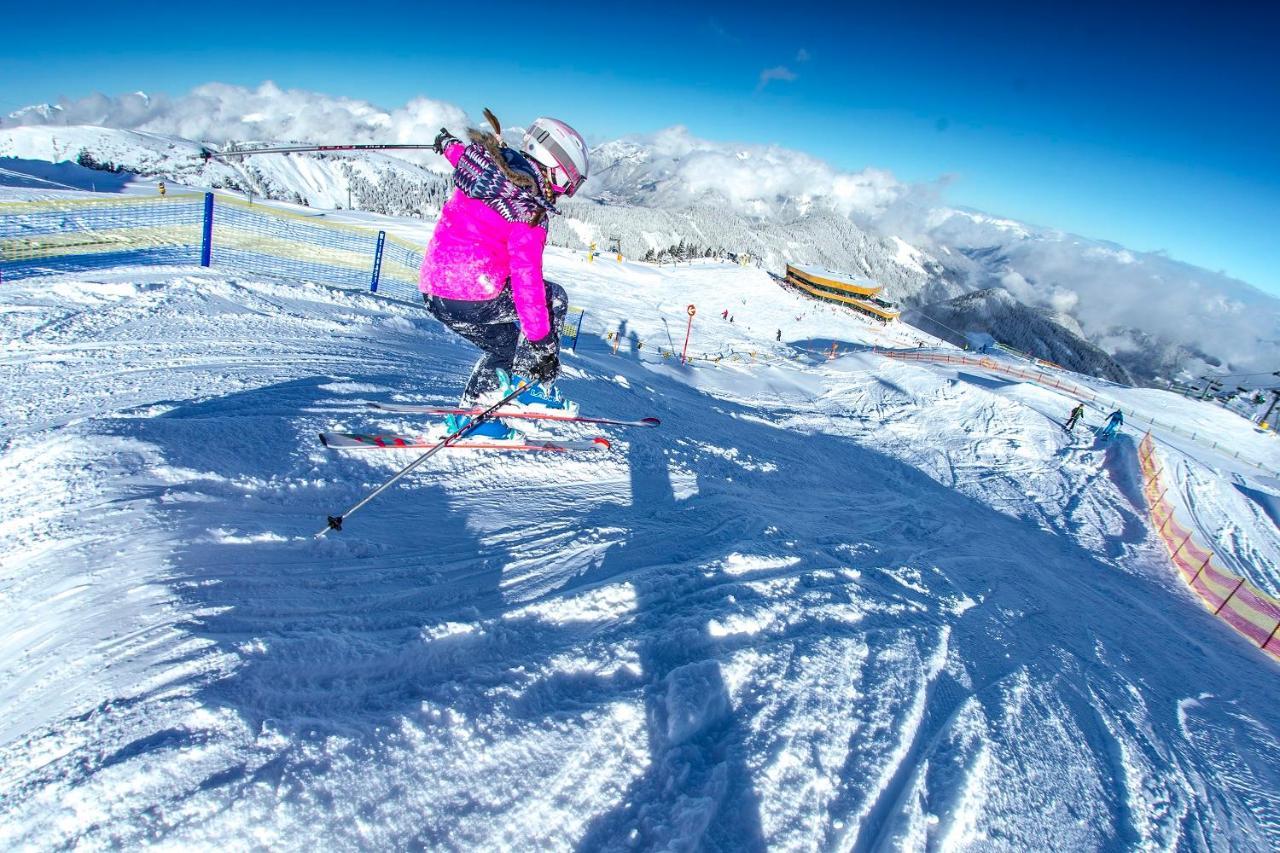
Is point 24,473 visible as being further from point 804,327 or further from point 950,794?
point 804,327

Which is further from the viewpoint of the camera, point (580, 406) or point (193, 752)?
point (580, 406)

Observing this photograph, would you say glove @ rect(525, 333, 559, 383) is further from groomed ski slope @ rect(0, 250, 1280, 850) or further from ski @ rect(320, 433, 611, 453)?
groomed ski slope @ rect(0, 250, 1280, 850)

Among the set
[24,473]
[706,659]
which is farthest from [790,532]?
[24,473]

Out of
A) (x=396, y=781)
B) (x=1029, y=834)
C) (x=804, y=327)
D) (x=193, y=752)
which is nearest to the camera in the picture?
(x=193, y=752)

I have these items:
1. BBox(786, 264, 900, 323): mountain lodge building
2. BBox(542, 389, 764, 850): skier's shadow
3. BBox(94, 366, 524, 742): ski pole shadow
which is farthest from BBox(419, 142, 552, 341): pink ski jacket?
BBox(786, 264, 900, 323): mountain lodge building

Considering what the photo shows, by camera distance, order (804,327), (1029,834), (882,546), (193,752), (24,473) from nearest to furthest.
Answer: (193,752), (1029,834), (24,473), (882,546), (804,327)

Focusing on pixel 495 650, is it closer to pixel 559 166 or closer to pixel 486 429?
pixel 486 429

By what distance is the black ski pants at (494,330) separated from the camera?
4.44 metres

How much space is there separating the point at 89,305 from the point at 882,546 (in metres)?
8.53

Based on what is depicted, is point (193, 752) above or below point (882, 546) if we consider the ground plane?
above

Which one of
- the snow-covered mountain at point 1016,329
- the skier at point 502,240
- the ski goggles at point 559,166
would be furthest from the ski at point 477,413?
the snow-covered mountain at point 1016,329

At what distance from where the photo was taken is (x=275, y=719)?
1861 mm

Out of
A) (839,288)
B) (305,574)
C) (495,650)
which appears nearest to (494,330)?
(305,574)

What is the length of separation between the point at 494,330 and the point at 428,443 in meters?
1.07
